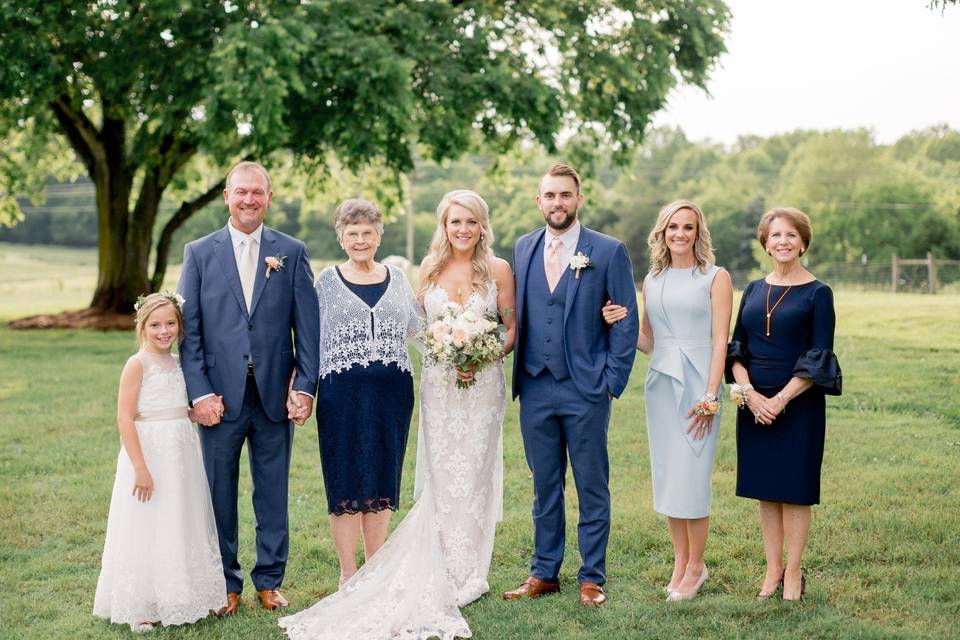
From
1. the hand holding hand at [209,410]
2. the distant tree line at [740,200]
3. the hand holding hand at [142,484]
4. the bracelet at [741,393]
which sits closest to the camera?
the hand holding hand at [142,484]

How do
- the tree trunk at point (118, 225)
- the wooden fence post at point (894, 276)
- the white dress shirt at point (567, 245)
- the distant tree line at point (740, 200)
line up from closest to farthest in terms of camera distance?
the white dress shirt at point (567, 245), the tree trunk at point (118, 225), the wooden fence post at point (894, 276), the distant tree line at point (740, 200)

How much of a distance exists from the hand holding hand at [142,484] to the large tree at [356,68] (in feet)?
31.0

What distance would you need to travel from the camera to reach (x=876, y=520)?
749cm

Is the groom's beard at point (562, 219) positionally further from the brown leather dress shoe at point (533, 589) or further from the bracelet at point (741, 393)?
the brown leather dress shoe at point (533, 589)

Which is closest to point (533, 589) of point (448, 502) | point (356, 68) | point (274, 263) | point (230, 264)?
point (448, 502)

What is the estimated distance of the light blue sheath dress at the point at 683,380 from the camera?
5.93 m

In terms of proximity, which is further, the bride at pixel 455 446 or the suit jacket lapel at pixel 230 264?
the bride at pixel 455 446

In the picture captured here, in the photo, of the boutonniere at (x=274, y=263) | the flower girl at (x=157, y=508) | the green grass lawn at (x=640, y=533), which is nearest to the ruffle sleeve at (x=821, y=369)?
the green grass lawn at (x=640, y=533)

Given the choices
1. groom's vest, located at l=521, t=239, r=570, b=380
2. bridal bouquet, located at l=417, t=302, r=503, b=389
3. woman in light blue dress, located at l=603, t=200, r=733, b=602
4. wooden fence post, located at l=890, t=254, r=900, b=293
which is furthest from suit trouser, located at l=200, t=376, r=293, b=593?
wooden fence post, located at l=890, t=254, r=900, b=293

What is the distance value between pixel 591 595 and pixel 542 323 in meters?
1.64

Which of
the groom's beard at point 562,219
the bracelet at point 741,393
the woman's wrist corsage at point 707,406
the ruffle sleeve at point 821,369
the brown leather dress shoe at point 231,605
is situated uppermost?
the groom's beard at point 562,219

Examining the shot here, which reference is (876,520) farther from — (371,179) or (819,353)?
(371,179)

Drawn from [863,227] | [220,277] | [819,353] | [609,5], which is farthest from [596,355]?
[863,227]

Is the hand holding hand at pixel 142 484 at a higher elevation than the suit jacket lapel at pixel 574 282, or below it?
below
